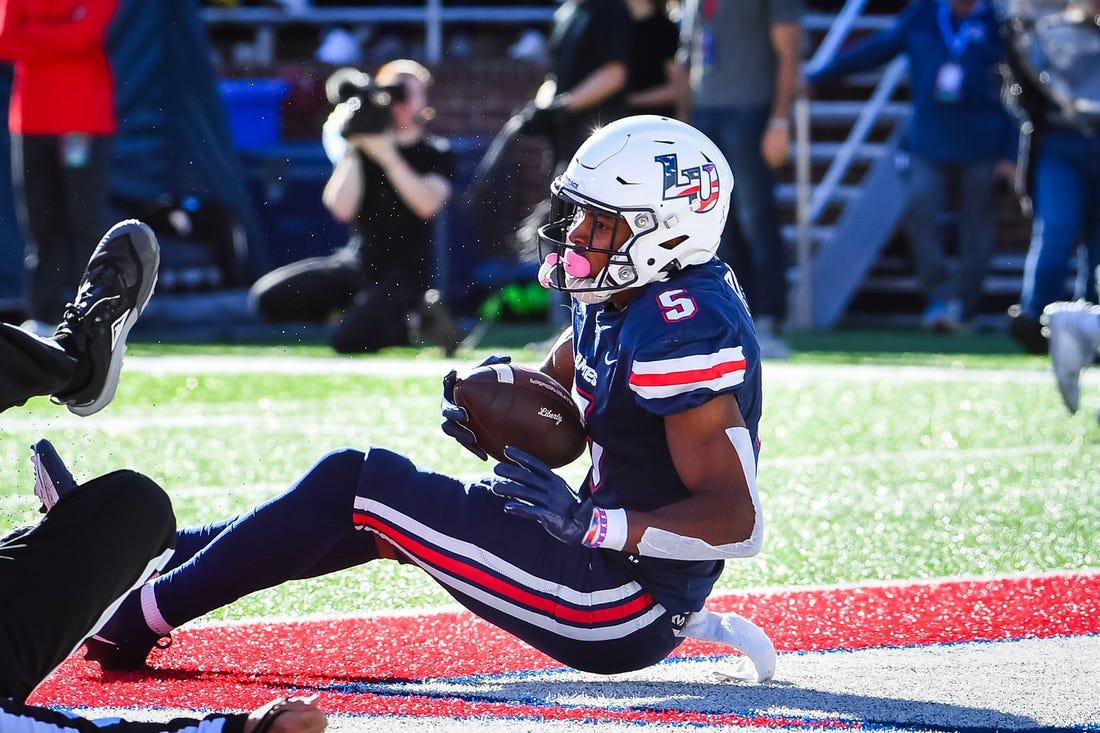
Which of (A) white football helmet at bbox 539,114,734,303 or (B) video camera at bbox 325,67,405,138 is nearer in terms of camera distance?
(A) white football helmet at bbox 539,114,734,303

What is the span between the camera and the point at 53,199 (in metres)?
8.56

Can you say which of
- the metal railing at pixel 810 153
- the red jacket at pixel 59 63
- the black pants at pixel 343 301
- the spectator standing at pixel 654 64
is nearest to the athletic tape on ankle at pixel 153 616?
the red jacket at pixel 59 63

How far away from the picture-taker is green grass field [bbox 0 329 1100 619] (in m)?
4.22

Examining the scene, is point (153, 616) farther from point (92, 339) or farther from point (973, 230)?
point (973, 230)

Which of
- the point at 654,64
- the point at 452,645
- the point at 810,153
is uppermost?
the point at 654,64

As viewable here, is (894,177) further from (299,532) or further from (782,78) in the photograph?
(299,532)

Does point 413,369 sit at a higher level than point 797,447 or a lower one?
lower

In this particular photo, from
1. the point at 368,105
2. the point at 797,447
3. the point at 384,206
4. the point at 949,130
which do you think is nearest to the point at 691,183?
the point at 797,447

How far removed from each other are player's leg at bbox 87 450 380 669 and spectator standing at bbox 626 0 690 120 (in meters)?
5.74

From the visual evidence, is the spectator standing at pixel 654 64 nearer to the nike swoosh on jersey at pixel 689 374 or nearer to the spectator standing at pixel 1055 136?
the spectator standing at pixel 1055 136

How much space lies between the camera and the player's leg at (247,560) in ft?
10.2

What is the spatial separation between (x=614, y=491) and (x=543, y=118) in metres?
5.61

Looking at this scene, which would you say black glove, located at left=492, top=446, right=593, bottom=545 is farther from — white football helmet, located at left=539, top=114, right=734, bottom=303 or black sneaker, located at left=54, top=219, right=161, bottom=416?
black sneaker, located at left=54, top=219, right=161, bottom=416

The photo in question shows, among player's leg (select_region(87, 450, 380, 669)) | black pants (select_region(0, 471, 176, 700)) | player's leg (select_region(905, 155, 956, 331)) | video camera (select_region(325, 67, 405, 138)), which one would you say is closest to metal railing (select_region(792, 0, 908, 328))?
player's leg (select_region(905, 155, 956, 331))
